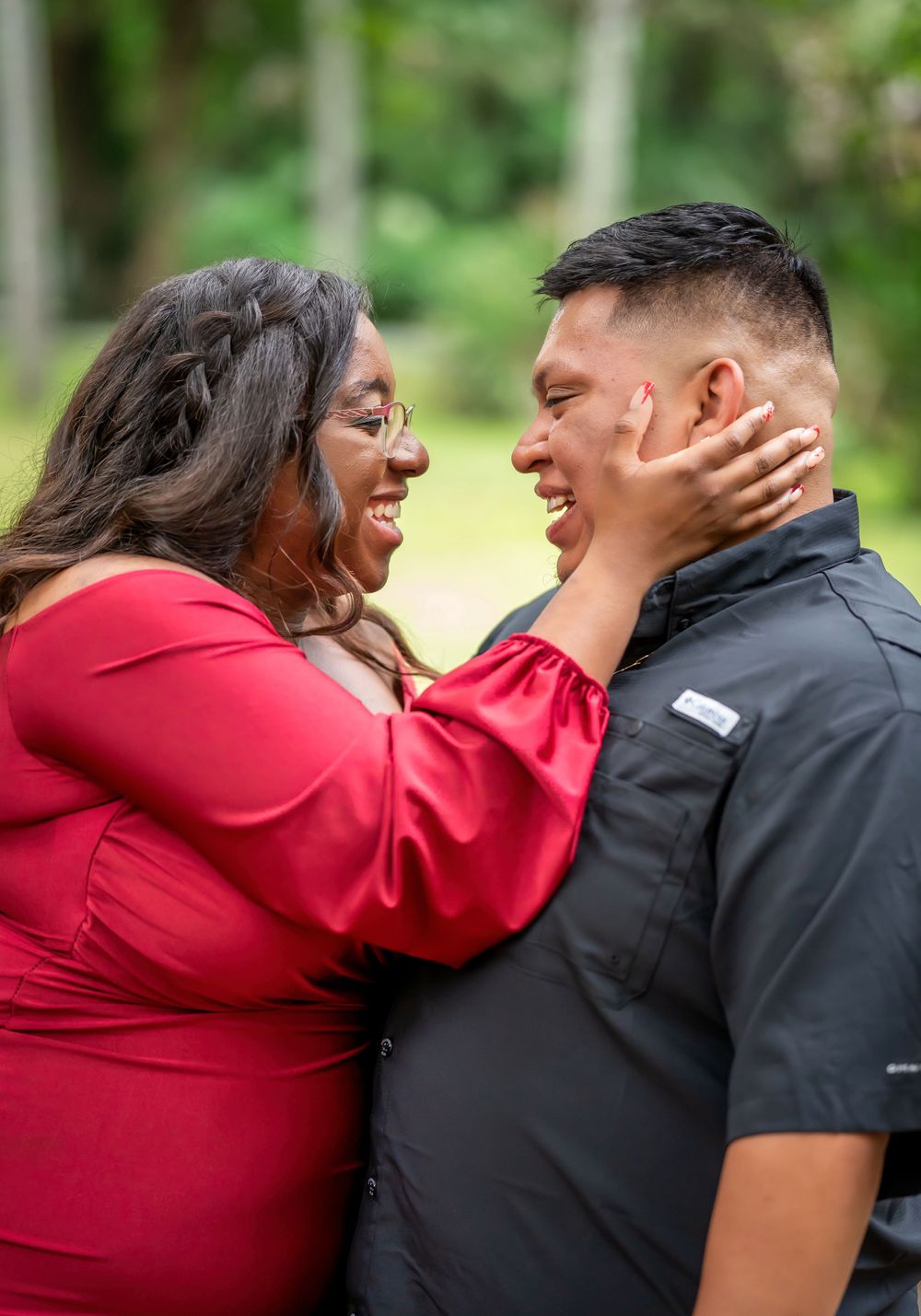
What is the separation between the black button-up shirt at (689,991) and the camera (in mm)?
1626

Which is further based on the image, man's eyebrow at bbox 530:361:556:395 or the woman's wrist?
man's eyebrow at bbox 530:361:556:395

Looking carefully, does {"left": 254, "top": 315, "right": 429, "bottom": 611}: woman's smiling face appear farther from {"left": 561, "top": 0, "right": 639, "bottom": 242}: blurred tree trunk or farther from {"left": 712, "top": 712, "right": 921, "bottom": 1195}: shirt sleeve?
{"left": 561, "top": 0, "right": 639, "bottom": 242}: blurred tree trunk

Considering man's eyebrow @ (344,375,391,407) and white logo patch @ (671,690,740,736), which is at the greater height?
man's eyebrow @ (344,375,391,407)

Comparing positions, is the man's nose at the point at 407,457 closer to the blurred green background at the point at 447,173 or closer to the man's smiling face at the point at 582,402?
the man's smiling face at the point at 582,402

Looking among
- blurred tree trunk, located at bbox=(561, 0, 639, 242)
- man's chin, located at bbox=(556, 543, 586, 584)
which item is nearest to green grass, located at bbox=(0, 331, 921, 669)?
blurred tree trunk, located at bbox=(561, 0, 639, 242)

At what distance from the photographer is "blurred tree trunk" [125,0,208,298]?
61.1ft

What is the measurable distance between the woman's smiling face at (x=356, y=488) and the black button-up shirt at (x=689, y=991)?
1.99 feet

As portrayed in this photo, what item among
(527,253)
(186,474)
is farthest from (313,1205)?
(527,253)

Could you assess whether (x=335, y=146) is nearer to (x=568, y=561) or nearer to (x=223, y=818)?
(x=568, y=561)

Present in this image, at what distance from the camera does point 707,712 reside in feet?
6.07

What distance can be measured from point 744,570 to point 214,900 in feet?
2.98

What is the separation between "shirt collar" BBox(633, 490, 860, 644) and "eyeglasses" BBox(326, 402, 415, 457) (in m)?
0.63

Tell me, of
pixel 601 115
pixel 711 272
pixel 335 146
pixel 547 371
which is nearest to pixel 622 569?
pixel 547 371

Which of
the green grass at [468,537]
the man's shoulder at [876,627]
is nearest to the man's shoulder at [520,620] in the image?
the man's shoulder at [876,627]
